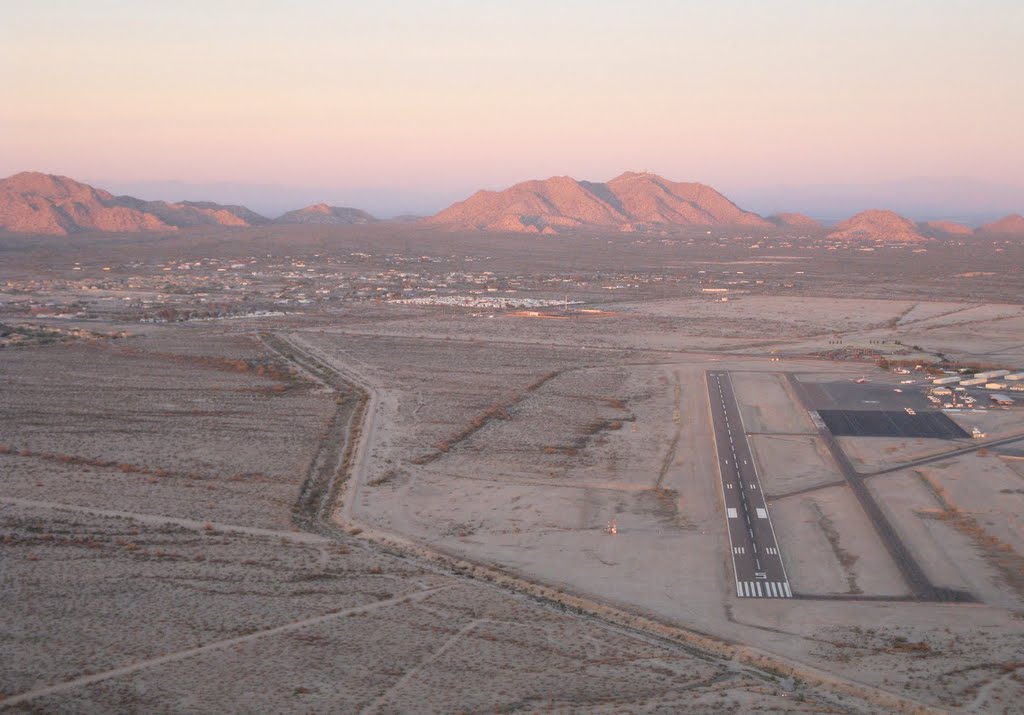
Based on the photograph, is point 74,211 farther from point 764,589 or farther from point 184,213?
point 764,589

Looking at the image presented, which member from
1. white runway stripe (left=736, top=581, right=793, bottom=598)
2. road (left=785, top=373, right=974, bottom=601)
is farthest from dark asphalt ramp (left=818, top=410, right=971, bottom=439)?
white runway stripe (left=736, top=581, right=793, bottom=598)

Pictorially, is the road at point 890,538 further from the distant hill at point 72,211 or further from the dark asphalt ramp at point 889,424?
the distant hill at point 72,211

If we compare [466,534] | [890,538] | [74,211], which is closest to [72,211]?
[74,211]

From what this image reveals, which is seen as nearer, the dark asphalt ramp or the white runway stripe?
the white runway stripe

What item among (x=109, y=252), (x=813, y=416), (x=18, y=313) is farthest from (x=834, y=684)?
(x=109, y=252)

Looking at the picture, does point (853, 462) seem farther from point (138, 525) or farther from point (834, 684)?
point (138, 525)

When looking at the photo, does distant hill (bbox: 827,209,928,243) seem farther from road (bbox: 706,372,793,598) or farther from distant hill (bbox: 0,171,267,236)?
road (bbox: 706,372,793,598)
